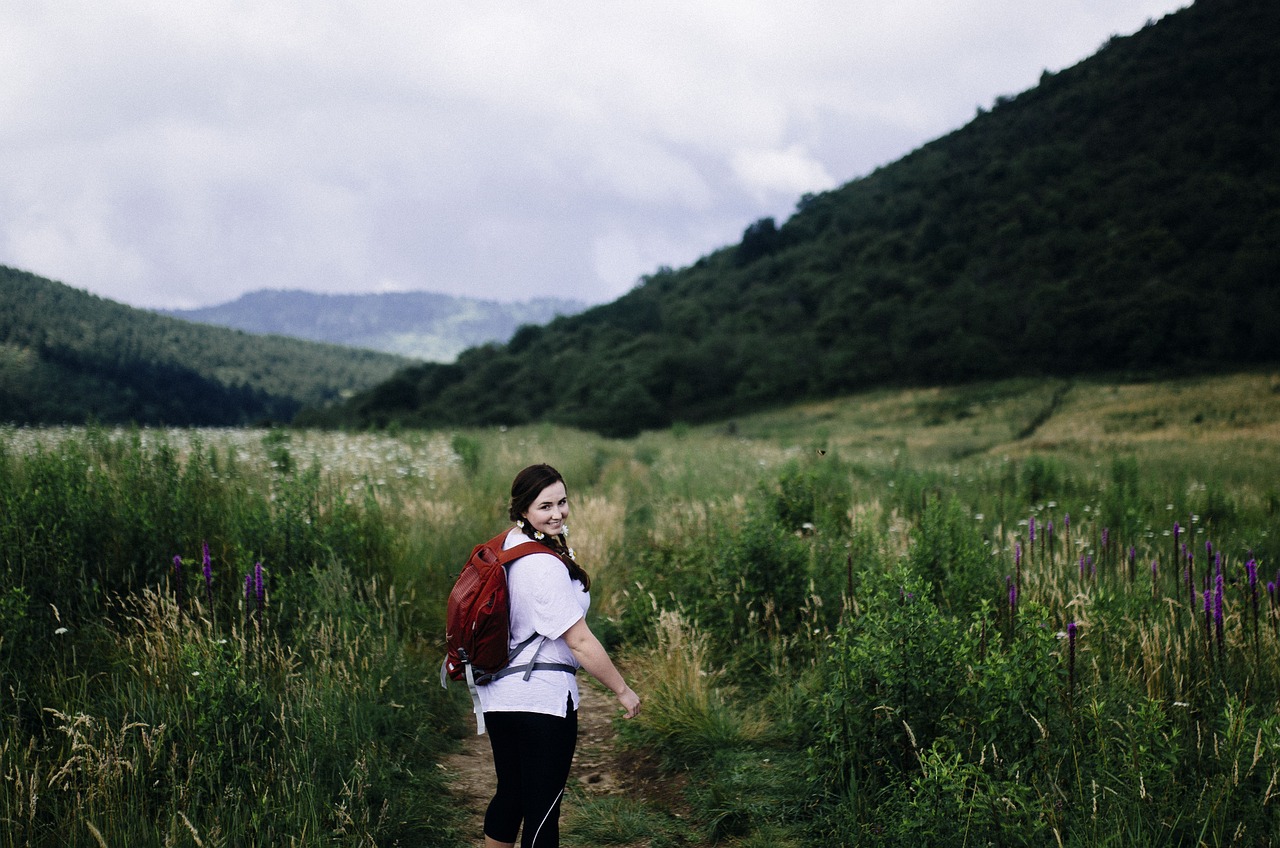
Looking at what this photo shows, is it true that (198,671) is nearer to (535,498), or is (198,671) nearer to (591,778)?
(535,498)

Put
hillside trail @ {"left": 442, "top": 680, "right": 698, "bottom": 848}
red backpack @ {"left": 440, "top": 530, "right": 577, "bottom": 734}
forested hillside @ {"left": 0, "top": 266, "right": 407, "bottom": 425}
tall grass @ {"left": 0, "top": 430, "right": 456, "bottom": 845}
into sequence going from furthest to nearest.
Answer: forested hillside @ {"left": 0, "top": 266, "right": 407, "bottom": 425}, hillside trail @ {"left": 442, "top": 680, "right": 698, "bottom": 848}, tall grass @ {"left": 0, "top": 430, "right": 456, "bottom": 845}, red backpack @ {"left": 440, "top": 530, "right": 577, "bottom": 734}

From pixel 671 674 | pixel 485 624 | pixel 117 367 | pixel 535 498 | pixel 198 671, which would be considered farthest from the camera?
pixel 117 367

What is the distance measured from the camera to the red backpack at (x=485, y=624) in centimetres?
261

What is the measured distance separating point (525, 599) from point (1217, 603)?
3402 mm

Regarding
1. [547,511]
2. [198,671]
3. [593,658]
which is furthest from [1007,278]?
[198,671]

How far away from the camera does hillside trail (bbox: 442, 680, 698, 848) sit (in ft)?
12.9

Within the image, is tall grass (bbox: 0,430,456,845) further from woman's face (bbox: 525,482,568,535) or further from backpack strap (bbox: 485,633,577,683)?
woman's face (bbox: 525,482,568,535)

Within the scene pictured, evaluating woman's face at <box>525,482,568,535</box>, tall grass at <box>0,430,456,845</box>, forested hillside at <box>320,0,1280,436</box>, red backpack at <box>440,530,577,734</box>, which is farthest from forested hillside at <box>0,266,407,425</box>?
forested hillside at <box>320,0,1280,436</box>

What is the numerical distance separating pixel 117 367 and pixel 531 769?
4463 cm

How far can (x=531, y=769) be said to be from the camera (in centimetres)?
268

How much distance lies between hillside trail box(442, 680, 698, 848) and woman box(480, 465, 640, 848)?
1168 mm

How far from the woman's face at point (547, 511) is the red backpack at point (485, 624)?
0.33 ft

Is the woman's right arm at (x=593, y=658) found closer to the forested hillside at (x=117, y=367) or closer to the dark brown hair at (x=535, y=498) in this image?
the dark brown hair at (x=535, y=498)

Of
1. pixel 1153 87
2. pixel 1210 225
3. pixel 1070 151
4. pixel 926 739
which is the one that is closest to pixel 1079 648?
pixel 926 739
